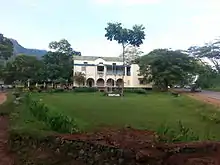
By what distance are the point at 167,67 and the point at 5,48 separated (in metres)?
24.2

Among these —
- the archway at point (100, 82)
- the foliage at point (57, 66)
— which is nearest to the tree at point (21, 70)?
the foliage at point (57, 66)

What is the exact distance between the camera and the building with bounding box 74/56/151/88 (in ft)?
196

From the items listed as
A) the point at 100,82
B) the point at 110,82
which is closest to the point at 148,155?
the point at 110,82

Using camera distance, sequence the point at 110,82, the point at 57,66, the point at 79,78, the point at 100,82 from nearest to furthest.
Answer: the point at 57,66, the point at 79,78, the point at 110,82, the point at 100,82

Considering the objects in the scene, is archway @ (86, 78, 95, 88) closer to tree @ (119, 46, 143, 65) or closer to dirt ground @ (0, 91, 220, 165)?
tree @ (119, 46, 143, 65)

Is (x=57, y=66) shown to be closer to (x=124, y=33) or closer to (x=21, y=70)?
(x=21, y=70)

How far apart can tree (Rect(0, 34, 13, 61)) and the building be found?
11.6 meters

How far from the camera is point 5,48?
5056cm

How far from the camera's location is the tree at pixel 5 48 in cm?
5056

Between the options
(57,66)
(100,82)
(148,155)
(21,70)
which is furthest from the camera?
(100,82)

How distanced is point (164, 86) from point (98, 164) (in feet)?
→ 135

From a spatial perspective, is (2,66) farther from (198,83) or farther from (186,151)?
(186,151)

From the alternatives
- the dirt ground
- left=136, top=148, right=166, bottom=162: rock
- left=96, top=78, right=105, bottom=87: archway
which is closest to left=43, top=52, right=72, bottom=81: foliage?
left=96, top=78, right=105, bottom=87: archway

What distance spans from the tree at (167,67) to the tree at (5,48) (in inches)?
803
